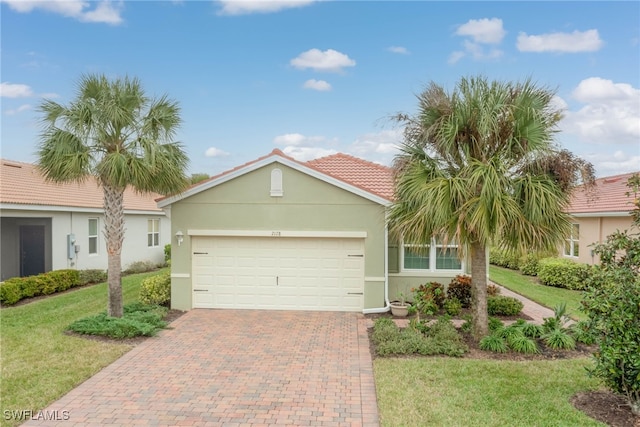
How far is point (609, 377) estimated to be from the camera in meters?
5.44

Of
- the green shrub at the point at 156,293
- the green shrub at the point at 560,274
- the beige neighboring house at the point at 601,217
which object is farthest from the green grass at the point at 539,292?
the green shrub at the point at 156,293

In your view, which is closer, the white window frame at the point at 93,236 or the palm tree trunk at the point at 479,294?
the palm tree trunk at the point at 479,294

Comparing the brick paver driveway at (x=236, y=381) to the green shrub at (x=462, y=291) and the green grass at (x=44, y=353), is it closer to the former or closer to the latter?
the green grass at (x=44, y=353)

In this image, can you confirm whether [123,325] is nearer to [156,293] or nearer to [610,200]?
[156,293]

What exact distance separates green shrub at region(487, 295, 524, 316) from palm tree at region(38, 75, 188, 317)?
10004mm

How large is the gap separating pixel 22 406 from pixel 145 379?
1748 mm

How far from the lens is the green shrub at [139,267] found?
19953 millimetres

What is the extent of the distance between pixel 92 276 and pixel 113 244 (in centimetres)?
801

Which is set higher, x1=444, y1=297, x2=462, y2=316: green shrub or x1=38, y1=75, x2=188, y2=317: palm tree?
x1=38, y1=75, x2=188, y2=317: palm tree

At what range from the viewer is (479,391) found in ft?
20.7

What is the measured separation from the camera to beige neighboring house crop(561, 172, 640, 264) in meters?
15.7

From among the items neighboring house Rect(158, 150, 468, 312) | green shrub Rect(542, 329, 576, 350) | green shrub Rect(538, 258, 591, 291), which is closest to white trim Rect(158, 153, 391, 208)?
neighboring house Rect(158, 150, 468, 312)

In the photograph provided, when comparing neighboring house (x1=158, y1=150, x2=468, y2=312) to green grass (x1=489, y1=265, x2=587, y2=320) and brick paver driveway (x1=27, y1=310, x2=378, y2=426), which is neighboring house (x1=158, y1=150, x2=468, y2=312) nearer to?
brick paver driveway (x1=27, y1=310, x2=378, y2=426)

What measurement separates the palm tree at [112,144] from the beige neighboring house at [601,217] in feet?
49.8
